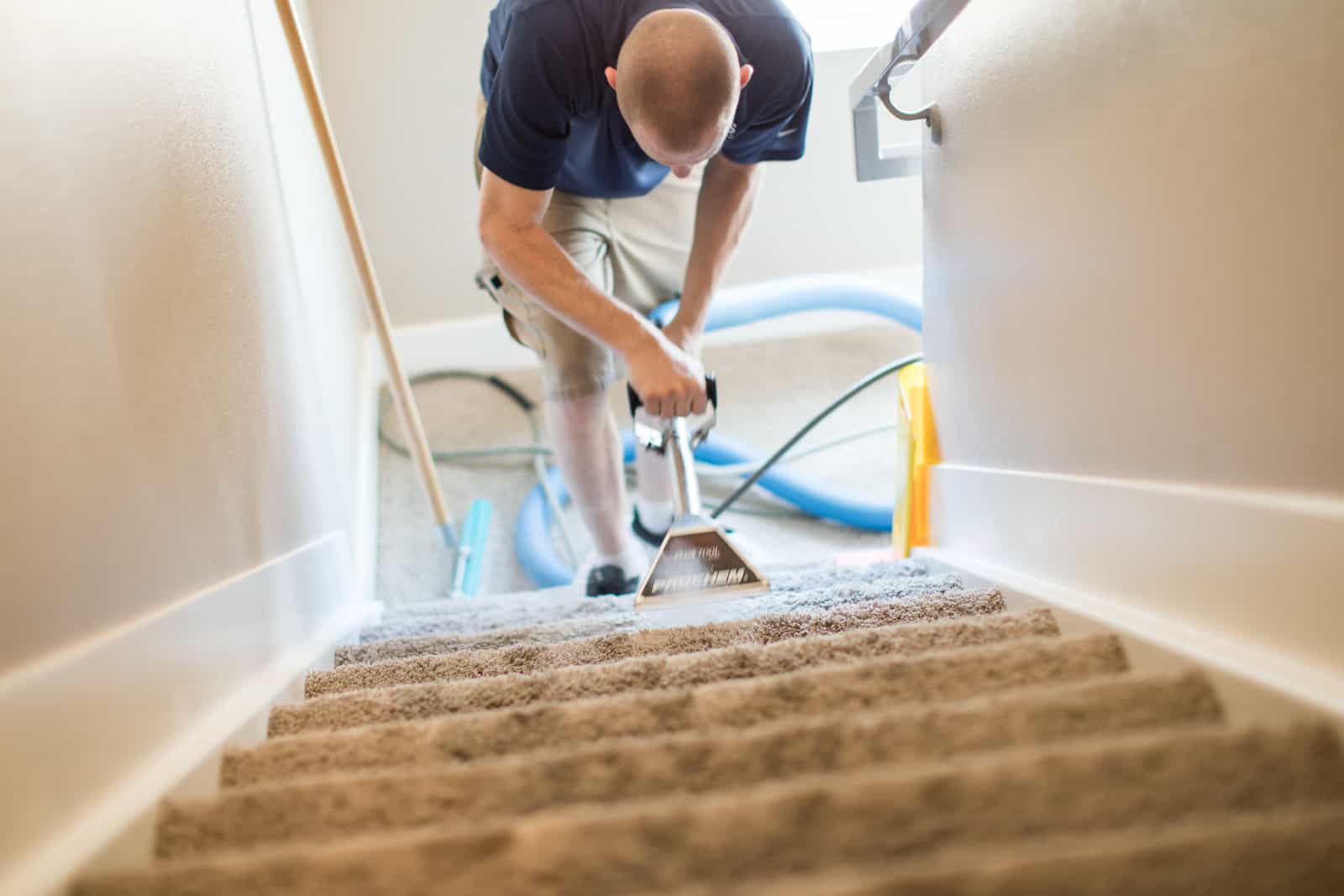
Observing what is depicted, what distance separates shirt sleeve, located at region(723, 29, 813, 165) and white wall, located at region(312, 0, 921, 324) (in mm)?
1501

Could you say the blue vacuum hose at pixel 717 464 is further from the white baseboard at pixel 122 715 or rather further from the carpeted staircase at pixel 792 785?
the carpeted staircase at pixel 792 785

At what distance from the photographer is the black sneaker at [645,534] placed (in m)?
2.42

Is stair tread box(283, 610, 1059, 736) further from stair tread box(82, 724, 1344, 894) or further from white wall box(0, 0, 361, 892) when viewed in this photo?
stair tread box(82, 724, 1344, 894)

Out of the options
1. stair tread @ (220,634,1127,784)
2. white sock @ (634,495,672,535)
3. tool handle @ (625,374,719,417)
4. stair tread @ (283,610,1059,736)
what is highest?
tool handle @ (625,374,719,417)

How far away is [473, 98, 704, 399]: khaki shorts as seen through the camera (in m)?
1.93

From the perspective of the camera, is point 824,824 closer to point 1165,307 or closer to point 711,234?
point 1165,307

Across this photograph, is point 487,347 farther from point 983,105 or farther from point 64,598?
point 64,598

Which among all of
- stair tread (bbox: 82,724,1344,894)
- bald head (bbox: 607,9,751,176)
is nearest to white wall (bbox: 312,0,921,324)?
bald head (bbox: 607,9,751,176)

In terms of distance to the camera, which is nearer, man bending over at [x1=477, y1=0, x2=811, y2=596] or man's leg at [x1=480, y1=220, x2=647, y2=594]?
man bending over at [x1=477, y1=0, x2=811, y2=596]

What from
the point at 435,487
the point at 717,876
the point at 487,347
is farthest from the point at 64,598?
the point at 487,347

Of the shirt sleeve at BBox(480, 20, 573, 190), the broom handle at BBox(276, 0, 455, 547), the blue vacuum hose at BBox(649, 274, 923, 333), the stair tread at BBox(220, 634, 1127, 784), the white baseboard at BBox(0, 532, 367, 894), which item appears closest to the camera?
the white baseboard at BBox(0, 532, 367, 894)

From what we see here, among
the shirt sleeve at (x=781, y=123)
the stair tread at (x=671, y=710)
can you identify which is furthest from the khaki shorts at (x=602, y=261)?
the stair tread at (x=671, y=710)

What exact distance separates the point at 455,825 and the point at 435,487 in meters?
1.79

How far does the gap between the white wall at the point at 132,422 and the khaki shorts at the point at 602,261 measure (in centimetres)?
46
